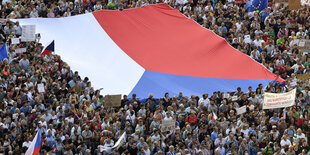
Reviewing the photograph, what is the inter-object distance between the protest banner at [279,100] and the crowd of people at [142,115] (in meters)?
0.50

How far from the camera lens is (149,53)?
2966 centimetres

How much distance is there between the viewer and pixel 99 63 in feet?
94.0

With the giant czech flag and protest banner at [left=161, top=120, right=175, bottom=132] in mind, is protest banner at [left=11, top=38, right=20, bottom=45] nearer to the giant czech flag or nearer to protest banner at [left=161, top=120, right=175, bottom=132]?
the giant czech flag

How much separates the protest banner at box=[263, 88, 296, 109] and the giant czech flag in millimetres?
3253

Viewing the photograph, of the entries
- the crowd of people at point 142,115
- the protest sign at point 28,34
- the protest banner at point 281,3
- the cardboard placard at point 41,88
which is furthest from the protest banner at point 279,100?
the protest banner at point 281,3

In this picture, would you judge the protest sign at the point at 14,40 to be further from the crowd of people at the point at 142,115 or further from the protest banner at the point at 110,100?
the protest banner at the point at 110,100

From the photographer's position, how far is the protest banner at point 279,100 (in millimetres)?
23781

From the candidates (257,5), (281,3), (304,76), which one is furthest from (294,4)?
(304,76)

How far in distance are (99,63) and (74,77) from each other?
2.63 m

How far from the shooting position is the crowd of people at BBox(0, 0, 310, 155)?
2277 cm

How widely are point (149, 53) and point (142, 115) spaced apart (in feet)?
18.8

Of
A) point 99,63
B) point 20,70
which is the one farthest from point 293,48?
point 20,70

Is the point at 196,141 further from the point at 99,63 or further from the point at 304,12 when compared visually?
the point at 304,12

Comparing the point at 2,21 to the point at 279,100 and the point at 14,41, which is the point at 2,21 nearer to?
the point at 14,41
